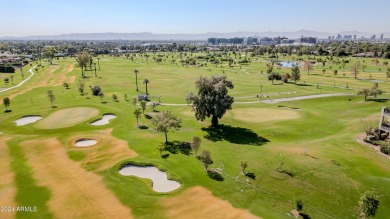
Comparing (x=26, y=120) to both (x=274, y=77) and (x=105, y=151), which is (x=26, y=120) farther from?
(x=274, y=77)

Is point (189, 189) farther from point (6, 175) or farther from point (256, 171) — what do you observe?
point (6, 175)

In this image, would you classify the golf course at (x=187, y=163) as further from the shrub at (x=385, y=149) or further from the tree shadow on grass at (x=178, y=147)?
the shrub at (x=385, y=149)

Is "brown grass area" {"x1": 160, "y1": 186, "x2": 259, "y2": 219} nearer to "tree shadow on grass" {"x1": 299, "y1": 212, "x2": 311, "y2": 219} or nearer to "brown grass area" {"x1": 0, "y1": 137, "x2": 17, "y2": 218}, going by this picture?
"tree shadow on grass" {"x1": 299, "y1": 212, "x2": 311, "y2": 219}

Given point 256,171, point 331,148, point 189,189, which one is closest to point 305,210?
point 256,171

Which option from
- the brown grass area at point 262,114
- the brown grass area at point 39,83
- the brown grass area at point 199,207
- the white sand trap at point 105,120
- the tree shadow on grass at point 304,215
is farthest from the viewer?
the brown grass area at point 39,83

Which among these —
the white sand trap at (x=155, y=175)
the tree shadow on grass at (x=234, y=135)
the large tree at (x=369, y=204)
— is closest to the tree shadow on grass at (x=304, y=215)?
the large tree at (x=369, y=204)

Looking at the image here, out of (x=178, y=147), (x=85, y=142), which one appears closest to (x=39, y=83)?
(x=85, y=142)
